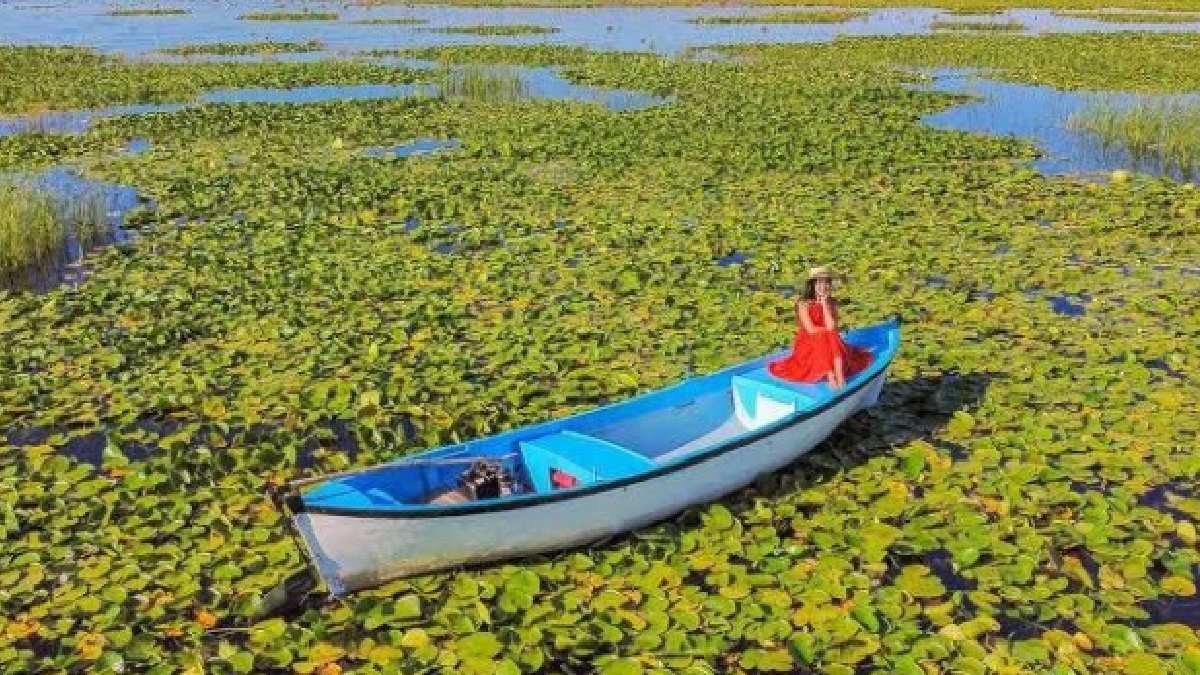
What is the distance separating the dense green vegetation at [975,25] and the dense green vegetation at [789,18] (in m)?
5.12

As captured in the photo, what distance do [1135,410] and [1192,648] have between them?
3207mm

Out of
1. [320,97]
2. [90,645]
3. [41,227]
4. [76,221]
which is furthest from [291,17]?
[90,645]

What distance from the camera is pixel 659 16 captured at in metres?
55.0

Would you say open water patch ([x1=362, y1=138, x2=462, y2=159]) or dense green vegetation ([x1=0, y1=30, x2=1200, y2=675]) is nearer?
dense green vegetation ([x1=0, y1=30, x2=1200, y2=675])

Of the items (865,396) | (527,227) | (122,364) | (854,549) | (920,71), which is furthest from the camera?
(920,71)

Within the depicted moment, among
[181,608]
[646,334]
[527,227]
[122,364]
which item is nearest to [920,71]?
[527,227]

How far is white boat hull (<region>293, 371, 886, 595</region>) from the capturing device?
5930mm

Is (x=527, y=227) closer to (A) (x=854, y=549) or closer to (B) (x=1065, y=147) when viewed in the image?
(A) (x=854, y=549)

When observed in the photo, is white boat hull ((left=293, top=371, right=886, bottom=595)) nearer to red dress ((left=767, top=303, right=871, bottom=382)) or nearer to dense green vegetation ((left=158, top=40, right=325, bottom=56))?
red dress ((left=767, top=303, right=871, bottom=382))

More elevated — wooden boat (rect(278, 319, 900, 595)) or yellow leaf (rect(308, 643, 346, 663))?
wooden boat (rect(278, 319, 900, 595))

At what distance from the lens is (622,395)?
9.05 meters

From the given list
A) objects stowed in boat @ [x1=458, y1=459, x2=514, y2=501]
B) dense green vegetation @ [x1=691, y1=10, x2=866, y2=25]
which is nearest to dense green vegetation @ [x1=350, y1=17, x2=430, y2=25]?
dense green vegetation @ [x1=691, y1=10, x2=866, y2=25]

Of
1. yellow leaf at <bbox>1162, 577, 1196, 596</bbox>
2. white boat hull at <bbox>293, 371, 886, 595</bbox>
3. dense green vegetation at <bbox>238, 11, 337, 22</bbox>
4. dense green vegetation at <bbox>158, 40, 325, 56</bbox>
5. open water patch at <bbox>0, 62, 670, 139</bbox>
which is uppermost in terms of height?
dense green vegetation at <bbox>238, 11, 337, 22</bbox>

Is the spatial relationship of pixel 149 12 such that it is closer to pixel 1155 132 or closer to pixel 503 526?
pixel 1155 132
